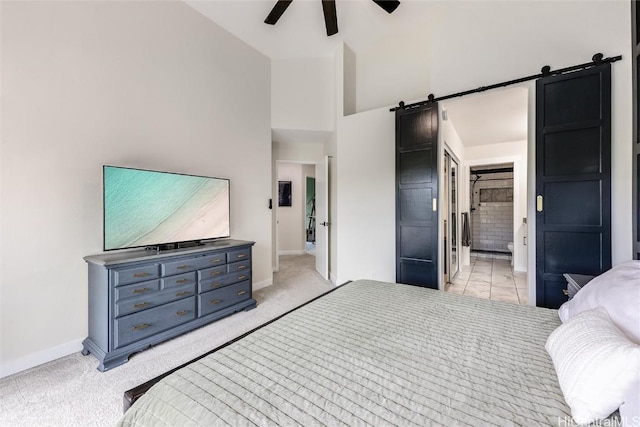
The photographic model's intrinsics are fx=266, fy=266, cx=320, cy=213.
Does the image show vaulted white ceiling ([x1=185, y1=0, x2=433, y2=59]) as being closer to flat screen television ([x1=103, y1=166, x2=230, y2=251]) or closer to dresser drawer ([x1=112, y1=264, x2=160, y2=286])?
flat screen television ([x1=103, y1=166, x2=230, y2=251])

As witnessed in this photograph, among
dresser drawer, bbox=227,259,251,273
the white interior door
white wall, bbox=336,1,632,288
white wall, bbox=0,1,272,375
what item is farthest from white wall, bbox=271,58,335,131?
dresser drawer, bbox=227,259,251,273

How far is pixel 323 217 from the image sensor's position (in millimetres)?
4324

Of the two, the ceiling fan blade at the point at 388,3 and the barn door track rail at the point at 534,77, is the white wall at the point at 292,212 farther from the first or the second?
the ceiling fan blade at the point at 388,3

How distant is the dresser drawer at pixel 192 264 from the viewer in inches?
88.6

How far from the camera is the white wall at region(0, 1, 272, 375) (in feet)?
6.14

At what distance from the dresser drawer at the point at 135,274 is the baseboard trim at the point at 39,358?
72 centimetres

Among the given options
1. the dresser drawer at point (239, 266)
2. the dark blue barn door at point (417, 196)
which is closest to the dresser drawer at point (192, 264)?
the dresser drawer at point (239, 266)

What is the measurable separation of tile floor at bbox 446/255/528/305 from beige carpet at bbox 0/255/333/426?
9.48 ft

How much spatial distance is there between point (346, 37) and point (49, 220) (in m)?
3.84

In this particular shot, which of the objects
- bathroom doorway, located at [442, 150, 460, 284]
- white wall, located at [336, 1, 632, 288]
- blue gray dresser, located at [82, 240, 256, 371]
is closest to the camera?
blue gray dresser, located at [82, 240, 256, 371]

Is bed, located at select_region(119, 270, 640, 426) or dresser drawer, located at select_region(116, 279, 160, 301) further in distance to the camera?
dresser drawer, located at select_region(116, 279, 160, 301)

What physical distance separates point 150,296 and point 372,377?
6.52 feet

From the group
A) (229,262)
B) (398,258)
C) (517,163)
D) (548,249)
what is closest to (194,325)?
→ (229,262)

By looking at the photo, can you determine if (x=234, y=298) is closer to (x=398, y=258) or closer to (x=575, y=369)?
(x=398, y=258)
